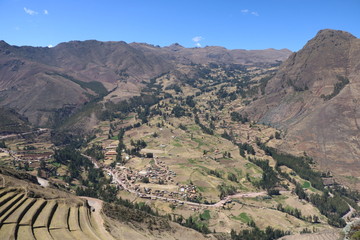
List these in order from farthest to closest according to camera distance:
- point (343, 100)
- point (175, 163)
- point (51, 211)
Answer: point (343, 100), point (175, 163), point (51, 211)

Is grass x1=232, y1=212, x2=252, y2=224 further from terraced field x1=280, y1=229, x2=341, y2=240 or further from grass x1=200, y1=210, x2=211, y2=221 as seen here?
terraced field x1=280, y1=229, x2=341, y2=240

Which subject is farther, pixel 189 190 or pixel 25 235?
pixel 189 190

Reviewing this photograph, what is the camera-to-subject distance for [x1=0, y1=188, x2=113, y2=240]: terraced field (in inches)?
2074

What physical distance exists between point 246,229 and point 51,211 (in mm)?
61395

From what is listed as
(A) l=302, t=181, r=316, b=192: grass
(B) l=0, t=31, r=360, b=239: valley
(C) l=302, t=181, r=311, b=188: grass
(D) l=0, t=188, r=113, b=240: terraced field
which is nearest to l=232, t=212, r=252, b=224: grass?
(B) l=0, t=31, r=360, b=239: valley

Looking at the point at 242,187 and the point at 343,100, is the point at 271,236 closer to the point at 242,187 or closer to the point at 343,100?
the point at 242,187

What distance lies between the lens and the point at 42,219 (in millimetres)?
58406

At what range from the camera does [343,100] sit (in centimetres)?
18325

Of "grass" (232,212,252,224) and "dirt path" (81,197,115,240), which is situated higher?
"dirt path" (81,197,115,240)

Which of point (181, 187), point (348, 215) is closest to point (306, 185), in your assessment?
point (348, 215)

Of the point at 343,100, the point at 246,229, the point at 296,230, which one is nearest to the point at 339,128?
the point at 343,100

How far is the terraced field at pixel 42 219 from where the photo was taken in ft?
173

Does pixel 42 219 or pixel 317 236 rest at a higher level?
pixel 42 219

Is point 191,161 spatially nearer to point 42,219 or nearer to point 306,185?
point 306,185
